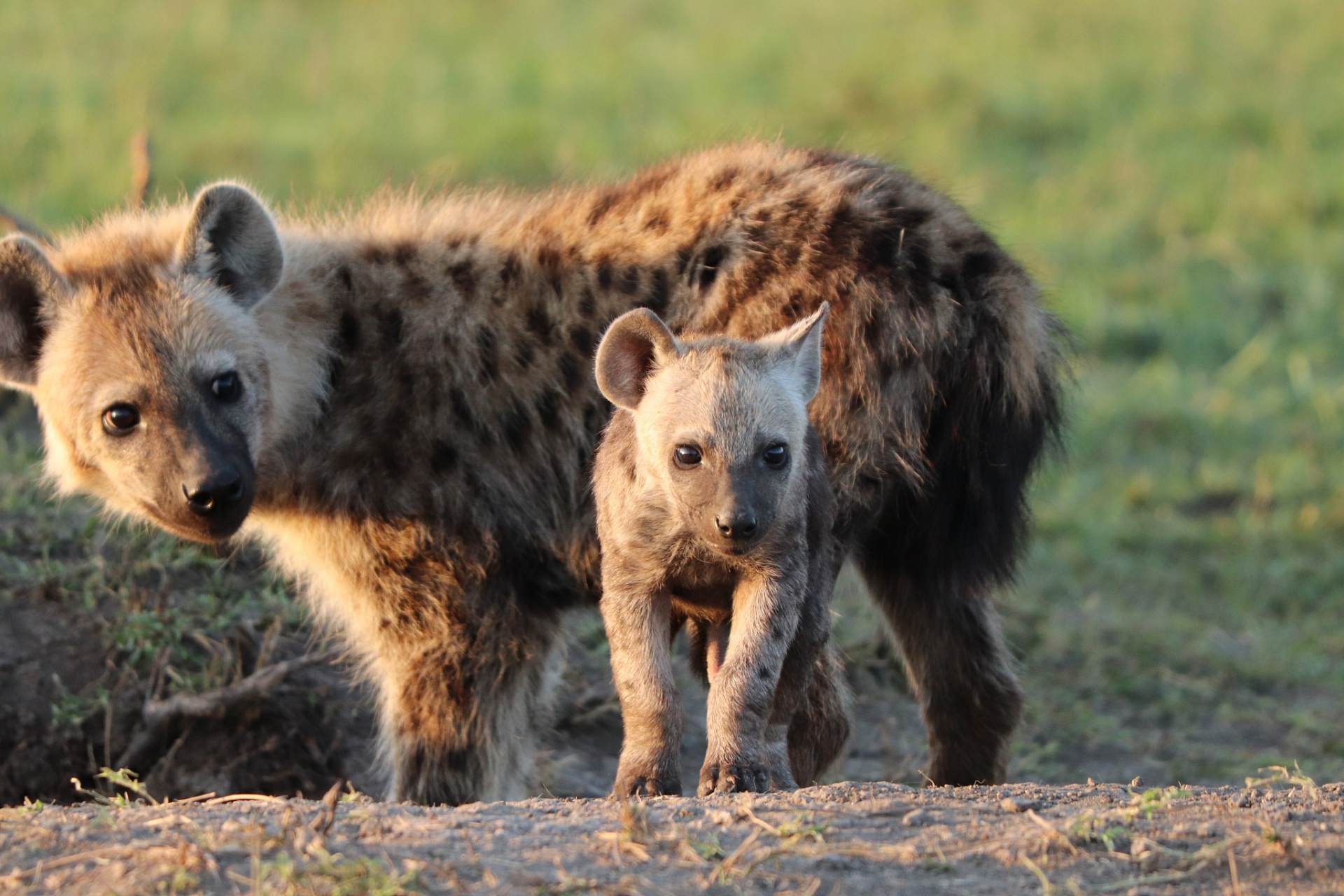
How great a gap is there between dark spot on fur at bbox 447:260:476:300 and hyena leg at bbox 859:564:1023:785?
1.11 m

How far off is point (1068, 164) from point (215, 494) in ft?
21.9

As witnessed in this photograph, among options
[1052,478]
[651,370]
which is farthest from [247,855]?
[1052,478]

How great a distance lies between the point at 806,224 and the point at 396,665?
4.43 ft

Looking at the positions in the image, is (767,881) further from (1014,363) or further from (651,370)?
(1014,363)

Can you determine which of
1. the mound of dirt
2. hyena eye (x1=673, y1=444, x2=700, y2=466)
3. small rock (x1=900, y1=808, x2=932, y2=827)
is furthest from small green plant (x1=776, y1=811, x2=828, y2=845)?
hyena eye (x1=673, y1=444, x2=700, y2=466)

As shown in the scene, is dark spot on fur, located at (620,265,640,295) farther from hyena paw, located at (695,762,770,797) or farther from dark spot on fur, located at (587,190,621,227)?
hyena paw, located at (695,762,770,797)

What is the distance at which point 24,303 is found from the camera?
3.41 metres

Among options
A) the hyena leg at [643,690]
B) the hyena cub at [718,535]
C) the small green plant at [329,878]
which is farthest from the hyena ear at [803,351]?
the small green plant at [329,878]

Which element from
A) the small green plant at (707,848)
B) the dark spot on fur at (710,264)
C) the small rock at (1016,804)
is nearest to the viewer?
the small green plant at (707,848)

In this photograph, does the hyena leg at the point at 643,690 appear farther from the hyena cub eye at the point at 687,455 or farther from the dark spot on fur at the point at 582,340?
the dark spot on fur at the point at 582,340

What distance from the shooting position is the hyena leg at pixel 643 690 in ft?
9.32

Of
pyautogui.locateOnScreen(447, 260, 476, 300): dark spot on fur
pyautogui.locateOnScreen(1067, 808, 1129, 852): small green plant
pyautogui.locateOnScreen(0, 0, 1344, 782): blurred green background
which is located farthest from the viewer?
pyautogui.locateOnScreen(0, 0, 1344, 782): blurred green background

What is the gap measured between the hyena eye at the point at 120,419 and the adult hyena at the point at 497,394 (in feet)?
0.03

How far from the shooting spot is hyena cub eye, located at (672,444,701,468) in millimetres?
2764
